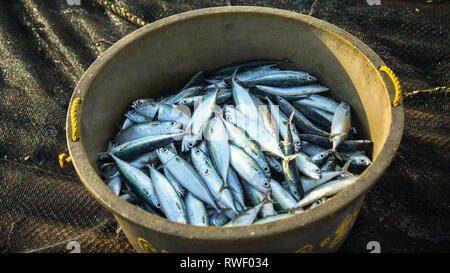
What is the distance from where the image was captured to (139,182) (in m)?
2.60

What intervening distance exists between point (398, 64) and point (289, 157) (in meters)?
2.03

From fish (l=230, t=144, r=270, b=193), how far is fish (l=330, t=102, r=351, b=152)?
585 millimetres

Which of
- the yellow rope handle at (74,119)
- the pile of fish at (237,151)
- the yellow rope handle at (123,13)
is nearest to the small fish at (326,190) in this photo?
the pile of fish at (237,151)

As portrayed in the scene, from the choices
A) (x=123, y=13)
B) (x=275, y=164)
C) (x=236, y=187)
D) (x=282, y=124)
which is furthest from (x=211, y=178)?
Answer: (x=123, y=13)

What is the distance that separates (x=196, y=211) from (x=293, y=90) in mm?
1340

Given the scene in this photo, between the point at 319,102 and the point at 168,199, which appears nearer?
the point at 168,199

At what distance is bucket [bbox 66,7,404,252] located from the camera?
1906 mm

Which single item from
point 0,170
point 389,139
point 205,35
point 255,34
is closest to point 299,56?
point 255,34

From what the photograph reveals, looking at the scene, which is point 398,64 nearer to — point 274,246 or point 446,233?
point 446,233

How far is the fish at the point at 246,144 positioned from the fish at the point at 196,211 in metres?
0.49

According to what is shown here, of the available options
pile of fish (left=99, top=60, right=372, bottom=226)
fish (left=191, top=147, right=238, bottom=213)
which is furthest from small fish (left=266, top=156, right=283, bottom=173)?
fish (left=191, top=147, right=238, bottom=213)

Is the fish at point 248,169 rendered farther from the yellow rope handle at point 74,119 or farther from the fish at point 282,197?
the yellow rope handle at point 74,119

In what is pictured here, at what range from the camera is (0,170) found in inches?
130

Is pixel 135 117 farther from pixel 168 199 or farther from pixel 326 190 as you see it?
pixel 326 190
